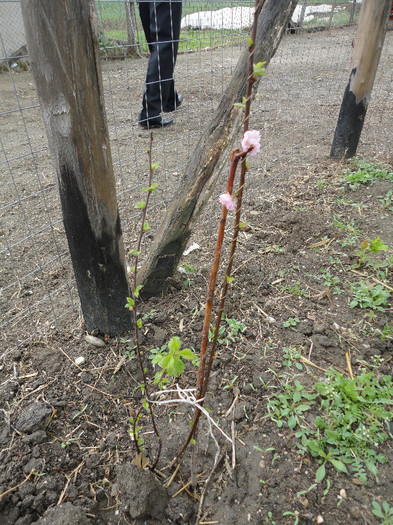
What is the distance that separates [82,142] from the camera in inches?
56.6

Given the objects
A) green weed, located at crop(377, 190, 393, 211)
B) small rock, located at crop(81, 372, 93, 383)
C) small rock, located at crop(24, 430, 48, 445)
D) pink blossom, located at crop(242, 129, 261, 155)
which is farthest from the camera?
green weed, located at crop(377, 190, 393, 211)

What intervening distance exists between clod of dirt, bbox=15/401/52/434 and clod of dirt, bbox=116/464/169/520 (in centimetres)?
43

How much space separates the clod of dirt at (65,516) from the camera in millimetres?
1261

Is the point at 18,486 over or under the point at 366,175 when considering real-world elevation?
under

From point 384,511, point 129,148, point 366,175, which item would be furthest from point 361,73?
point 384,511

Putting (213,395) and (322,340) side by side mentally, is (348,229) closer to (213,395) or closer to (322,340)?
(322,340)

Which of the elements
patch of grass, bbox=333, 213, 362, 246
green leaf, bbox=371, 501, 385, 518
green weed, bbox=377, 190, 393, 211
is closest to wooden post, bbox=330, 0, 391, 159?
Result: green weed, bbox=377, 190, 393, 211

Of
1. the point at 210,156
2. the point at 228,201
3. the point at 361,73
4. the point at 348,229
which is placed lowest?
the point at 348,229

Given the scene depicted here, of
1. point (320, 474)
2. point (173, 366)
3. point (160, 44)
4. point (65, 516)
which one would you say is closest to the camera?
point (173, 366)

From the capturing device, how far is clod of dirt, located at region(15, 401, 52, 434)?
1.56 meters

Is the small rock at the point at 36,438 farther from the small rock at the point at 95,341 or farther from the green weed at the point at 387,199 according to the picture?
the green weed at the point at 387,199

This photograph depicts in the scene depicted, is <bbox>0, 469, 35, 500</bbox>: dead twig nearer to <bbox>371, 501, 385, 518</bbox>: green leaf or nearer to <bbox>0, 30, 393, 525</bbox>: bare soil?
<bbox>0, 30, 393, 525</bbox>: bare soil

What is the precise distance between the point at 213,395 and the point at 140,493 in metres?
0.51

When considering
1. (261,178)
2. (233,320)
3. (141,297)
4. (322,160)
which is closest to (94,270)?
(141,297)
